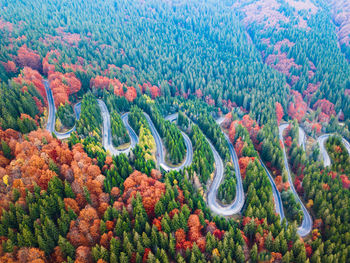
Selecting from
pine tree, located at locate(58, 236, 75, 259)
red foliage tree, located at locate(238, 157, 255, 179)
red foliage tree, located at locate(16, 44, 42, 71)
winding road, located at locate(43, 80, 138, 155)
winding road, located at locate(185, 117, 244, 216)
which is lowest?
pine tree, located at locate(58, 236, 75, 259)

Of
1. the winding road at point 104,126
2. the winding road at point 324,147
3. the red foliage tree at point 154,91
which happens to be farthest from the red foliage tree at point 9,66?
the winding road at point 324,147

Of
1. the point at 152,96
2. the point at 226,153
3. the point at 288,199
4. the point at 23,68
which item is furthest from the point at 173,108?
the point at 23,68

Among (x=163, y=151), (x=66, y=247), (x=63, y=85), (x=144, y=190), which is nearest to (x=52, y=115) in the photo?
(x=63, y=85)

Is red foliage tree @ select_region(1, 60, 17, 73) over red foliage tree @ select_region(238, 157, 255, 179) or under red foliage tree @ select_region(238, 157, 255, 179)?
over

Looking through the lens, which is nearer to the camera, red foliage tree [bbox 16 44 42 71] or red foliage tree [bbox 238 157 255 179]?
red foliage tree [bbox 238 157 255 179]

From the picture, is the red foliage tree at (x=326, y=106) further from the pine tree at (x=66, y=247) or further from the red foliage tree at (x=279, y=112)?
the pine tree at (x=66, y=247)

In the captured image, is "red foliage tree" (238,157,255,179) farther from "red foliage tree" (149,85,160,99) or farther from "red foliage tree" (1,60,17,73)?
"red foliage tree" (1,60,17,73)

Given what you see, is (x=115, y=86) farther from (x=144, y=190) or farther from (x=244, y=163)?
(x=244, y=163)

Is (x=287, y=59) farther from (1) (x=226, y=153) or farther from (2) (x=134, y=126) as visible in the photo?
(2) (x=134, y=126)

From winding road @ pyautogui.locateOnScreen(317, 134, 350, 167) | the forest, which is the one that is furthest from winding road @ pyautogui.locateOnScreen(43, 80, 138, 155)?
winding road @ pyautogui.locateOnScreen(317, 134, 350, 167)
